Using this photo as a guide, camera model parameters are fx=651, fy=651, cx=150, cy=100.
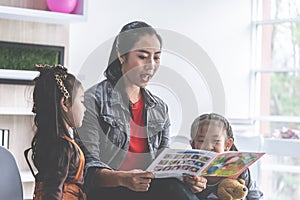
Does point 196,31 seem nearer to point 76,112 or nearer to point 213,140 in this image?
point 213,140

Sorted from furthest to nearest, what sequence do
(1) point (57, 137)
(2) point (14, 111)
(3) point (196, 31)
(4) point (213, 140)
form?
(3) point (196, 31) → (2) point (14, 111) → (4) point (213, 140) → (1) point (57, 137)

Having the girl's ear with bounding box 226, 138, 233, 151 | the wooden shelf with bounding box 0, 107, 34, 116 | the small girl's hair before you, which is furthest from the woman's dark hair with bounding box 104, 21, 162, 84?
the wooden shelf with bounding box 0, 107, 34, 116

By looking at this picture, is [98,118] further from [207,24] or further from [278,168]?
[278,168]

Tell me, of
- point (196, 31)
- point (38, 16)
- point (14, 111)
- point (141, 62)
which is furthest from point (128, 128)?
point (196, 31)

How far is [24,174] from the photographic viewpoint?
3664mm

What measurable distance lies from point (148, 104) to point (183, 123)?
5.51 feet

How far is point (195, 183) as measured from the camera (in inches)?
99.3

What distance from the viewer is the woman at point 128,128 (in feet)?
8.14

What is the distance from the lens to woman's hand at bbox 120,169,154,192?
7.90 ft

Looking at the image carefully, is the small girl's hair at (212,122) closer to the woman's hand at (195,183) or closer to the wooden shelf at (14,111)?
the woman's hand at (195,183)

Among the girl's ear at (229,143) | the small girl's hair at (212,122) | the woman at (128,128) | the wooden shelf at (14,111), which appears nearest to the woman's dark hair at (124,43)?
the woman at (128,128)

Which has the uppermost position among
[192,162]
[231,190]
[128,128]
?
[128,128]

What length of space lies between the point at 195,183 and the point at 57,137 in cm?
57

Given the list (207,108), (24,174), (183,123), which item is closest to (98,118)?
(24,174)
